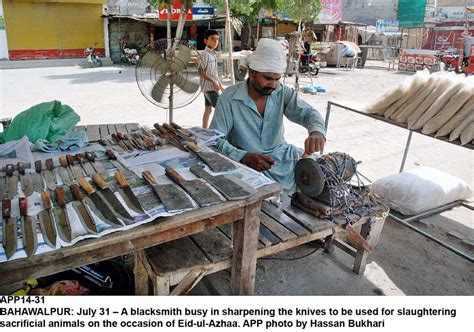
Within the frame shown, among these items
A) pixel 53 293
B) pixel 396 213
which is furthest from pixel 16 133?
pixel 396 213

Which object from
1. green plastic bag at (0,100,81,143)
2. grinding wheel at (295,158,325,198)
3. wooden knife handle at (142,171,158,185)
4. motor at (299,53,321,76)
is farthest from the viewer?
motor at (299,53,321,76)

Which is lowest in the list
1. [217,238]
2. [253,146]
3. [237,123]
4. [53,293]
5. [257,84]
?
[53,293]

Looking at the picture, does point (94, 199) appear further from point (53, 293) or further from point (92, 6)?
point (92, 6)

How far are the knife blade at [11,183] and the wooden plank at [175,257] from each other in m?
0.70

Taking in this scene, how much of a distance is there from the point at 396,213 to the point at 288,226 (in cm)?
193

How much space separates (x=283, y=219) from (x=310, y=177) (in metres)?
0.32

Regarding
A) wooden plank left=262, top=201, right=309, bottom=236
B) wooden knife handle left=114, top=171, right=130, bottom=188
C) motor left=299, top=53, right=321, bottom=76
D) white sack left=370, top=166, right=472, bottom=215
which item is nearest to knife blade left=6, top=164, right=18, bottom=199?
wooden knife handle left=114, top=171, right=130, bottom=188

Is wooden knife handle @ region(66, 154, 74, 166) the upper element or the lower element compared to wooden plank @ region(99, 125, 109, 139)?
upper

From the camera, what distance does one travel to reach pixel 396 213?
368 cm

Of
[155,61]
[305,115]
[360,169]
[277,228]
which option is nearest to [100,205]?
[277,228]

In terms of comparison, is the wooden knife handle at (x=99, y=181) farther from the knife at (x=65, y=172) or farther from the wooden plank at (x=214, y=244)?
the wooden plank at (x=214, y=244)

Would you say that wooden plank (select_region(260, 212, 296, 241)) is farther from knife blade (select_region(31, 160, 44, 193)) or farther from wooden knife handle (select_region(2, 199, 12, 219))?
wooden knife handle (select_region(2, 199, 12, 219))

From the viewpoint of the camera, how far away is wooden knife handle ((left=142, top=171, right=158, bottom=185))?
68.4 inches

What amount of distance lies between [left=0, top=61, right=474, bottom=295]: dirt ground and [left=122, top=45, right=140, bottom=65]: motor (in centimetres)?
554
